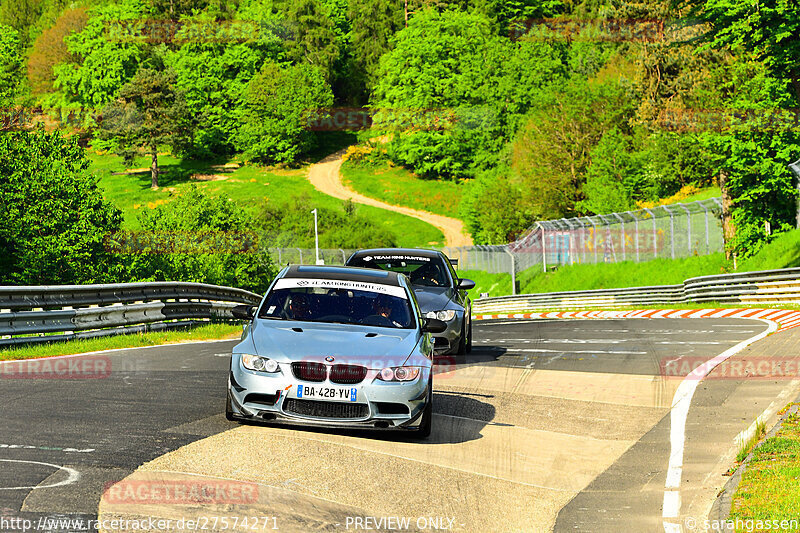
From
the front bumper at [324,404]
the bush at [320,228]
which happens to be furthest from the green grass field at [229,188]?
the front bumper at [324,404]

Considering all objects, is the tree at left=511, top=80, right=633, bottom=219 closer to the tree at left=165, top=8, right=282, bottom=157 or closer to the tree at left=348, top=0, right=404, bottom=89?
the tree at left=165, top=8, right=282, bottom=157

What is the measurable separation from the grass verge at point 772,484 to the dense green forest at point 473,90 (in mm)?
23952

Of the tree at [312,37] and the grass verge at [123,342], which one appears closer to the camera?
the grass verge at [123,342]

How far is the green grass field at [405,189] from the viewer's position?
105250 millimetres

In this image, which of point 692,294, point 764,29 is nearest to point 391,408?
point 764,29

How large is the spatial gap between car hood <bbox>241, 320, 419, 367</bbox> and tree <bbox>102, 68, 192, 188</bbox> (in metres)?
113

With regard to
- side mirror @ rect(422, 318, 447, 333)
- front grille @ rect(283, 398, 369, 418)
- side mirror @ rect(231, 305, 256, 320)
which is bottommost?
front grille @ rect(283, 398, 369, 418)

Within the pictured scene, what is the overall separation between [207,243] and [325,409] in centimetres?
5472

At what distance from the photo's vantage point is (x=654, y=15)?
83.6 m

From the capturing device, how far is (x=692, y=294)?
115 feet

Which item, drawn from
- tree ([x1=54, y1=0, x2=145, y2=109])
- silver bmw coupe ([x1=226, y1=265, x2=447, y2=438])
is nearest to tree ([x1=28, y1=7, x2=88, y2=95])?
tree ([x1=54, y1=0, x2=145, y2=109])

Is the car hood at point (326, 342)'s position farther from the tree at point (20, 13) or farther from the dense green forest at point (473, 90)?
the tree at point (20, 13)

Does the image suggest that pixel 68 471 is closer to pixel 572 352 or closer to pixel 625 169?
pixel 572 352

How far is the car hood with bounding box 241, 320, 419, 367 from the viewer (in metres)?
8.58
